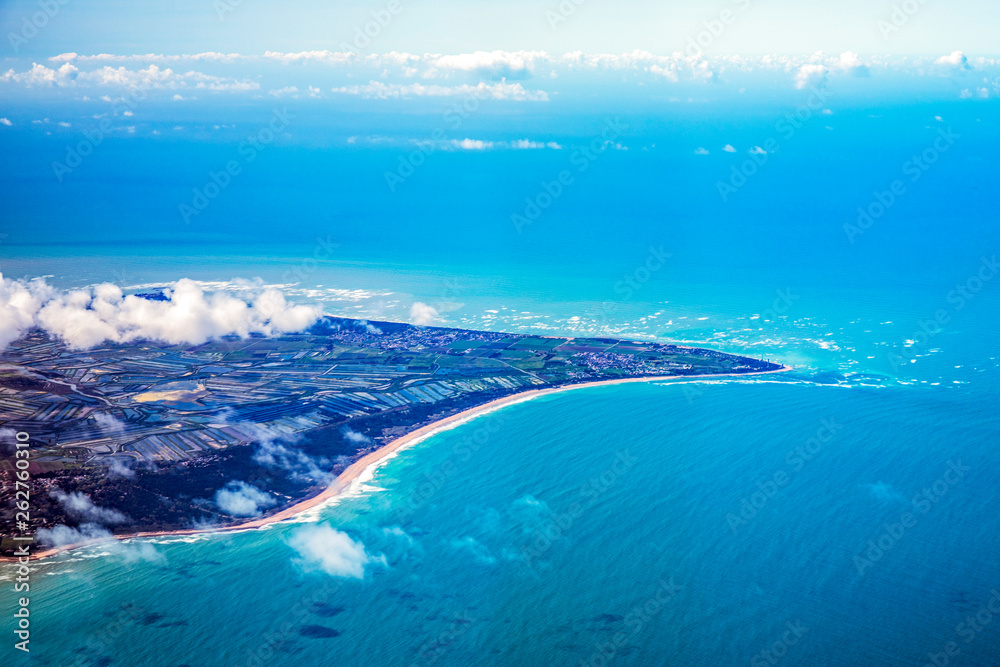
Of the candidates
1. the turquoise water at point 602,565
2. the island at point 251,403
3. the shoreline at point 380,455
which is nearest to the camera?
the turquoise water at point 602,565

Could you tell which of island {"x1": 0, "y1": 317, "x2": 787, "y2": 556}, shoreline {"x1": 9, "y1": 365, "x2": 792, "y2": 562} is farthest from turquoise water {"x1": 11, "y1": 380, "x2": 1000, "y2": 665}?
island {"x1": 0, "y1": 317, "x2": 787, "y2": 556}

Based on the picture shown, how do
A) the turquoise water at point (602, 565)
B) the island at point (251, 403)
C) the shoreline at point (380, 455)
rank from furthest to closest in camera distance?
the island at point (251, 403), the shoreline at point (380, 455), the turquoise water at point (602, 565)

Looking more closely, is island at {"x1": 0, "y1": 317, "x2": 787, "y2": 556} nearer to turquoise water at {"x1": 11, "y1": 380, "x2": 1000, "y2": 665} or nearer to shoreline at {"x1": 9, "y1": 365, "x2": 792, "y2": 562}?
shoreline at {"x1": 9, "y1": 365, "x2": 792, "y2": 562}

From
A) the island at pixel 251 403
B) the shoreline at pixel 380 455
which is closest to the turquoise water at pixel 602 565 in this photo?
the shoreline at pixel 380 455

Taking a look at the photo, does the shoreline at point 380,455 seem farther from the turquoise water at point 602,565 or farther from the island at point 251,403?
the turquoise water at point 602,565

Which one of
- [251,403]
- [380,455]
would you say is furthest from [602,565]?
[251,403]

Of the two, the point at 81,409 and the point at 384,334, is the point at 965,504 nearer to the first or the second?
the point at 384,334
